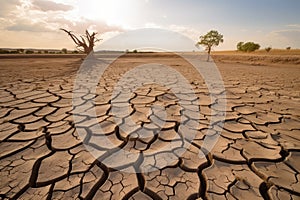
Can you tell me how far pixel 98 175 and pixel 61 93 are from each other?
8.10 ft

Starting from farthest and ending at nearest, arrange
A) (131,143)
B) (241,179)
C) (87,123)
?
(87,123), (131,143), (241,179)

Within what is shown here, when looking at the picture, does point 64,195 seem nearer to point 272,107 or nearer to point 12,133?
point 12,133

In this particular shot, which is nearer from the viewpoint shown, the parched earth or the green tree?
the parched earth

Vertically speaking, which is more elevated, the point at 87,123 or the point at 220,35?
the point at 220,35

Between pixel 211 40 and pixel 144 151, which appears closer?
pixel 144 151

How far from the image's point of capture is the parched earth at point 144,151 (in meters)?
1.17

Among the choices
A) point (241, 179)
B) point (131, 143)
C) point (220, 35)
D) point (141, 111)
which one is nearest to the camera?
point (241, 179)

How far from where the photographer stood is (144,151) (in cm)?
158

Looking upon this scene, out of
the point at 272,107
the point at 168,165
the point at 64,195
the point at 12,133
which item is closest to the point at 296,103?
the point at 272,107

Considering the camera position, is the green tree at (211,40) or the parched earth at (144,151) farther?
the green tree at (211,40)

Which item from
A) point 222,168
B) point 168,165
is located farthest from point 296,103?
point 168,165

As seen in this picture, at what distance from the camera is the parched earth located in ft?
3.85

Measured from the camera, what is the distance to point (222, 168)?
138cm

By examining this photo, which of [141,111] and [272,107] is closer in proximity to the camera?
[141,111]
